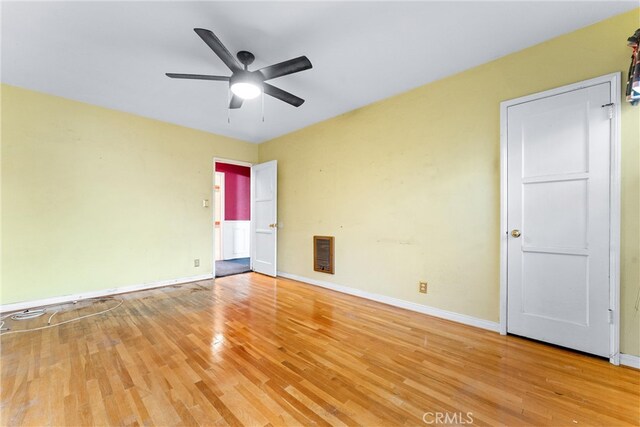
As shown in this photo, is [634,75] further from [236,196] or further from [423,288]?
[236,196]

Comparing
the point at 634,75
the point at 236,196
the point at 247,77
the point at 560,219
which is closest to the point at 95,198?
the point at 247,77

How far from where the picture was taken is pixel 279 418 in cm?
142

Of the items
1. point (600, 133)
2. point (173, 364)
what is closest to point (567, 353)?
point (600, 133)

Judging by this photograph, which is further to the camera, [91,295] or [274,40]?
[91,295]

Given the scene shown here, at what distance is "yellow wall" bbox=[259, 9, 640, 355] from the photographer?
6.49 feet

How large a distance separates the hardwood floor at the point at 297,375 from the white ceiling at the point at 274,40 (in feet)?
8.26

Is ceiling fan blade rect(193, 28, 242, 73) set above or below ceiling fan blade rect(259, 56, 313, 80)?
above

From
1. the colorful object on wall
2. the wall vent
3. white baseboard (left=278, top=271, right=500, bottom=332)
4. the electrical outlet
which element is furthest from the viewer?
the wall vent

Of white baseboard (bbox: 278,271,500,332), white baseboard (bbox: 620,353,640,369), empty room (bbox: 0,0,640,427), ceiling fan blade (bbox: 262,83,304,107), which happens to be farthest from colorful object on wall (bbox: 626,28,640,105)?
ceiling fan blade (bbox: 262,83,304,107)

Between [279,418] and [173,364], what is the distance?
102 cm

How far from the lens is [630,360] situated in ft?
6.20

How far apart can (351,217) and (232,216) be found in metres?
4.28

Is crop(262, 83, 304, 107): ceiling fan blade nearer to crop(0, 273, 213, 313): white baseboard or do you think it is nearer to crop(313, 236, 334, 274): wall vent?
crop(313, 236, 334, 274): wall vent

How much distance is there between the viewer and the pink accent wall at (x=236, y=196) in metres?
6.89
